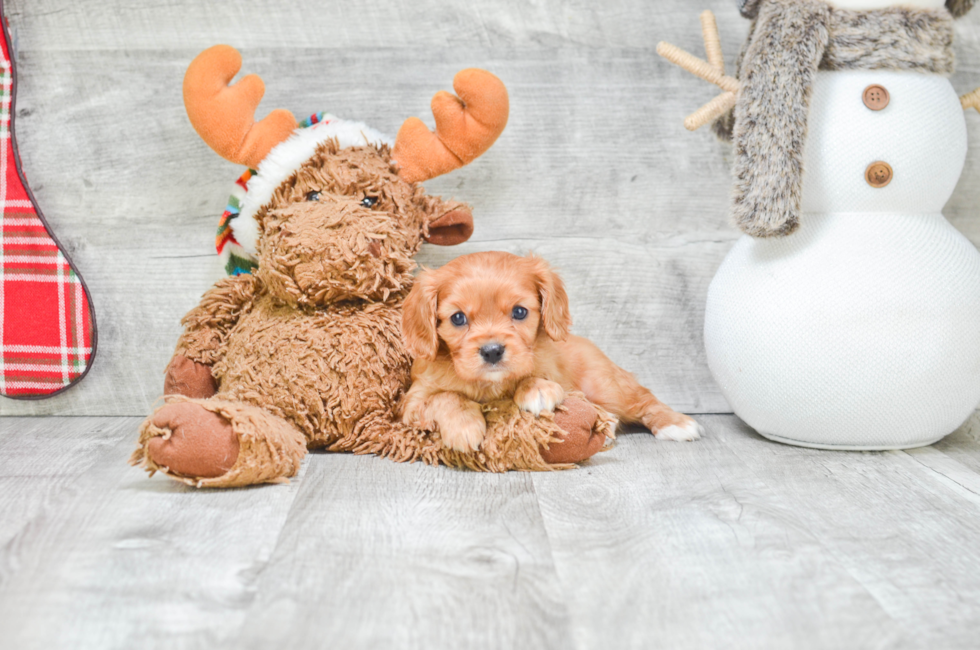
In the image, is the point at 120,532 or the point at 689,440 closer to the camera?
the point at 120,532

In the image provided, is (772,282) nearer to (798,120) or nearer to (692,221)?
(798,120)

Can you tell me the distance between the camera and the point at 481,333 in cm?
136

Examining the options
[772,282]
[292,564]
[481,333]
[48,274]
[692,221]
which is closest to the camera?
[292,564]

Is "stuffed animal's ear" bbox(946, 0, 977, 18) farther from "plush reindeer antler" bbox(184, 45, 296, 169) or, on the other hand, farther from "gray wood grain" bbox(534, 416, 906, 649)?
"plush reindeer antler" bbox(184, 45, 296, 169)

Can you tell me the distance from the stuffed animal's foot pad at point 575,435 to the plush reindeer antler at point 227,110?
0.78 metres

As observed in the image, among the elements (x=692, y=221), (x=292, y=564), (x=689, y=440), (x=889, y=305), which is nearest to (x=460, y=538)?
(x=292, y=564)

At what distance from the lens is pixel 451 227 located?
5.32 ft

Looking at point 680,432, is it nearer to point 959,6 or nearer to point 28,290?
point 959,6

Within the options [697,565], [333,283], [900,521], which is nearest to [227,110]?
[333,283]

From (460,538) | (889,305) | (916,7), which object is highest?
(916,7)

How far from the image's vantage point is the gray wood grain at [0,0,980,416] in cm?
180

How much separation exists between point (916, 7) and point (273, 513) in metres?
1.41

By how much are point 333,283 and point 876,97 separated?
1043mm

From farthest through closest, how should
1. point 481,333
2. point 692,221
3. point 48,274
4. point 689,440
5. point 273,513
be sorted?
point 692,221 → point 48,274 → point 689,440 → point 481,333 → point 273,513
